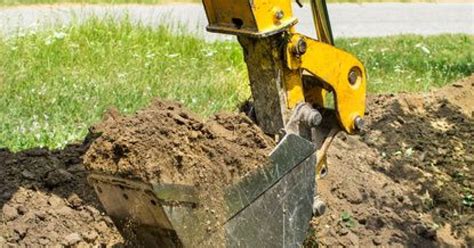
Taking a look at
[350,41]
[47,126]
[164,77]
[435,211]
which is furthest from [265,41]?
[350,41]

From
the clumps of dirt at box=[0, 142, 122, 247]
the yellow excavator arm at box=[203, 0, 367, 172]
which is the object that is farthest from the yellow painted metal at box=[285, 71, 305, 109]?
the clumps of dirt at box=[0, 142, 122, 247]

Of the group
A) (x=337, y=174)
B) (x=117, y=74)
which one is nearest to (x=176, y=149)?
(x=337, y=174)

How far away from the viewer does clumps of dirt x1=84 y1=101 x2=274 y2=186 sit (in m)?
4.74

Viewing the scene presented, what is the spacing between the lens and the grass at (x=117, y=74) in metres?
7.79

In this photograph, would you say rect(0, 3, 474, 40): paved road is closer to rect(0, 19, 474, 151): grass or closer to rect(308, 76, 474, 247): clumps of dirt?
rect(0, 19, 474, 151): grass

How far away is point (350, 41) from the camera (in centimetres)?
1252

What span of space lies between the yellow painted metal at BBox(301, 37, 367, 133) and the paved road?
24.0 feet

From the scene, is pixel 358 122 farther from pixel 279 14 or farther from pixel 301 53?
pixel 279 14

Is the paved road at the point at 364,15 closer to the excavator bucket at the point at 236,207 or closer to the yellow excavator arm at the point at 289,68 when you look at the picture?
the yellow excavator arm at the point at 289,68

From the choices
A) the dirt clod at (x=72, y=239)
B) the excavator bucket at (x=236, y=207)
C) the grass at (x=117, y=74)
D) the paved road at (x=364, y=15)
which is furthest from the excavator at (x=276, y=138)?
the paved road at (x=364, y=15)

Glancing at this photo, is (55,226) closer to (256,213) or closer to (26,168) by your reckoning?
(26,168)

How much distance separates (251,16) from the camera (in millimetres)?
4996

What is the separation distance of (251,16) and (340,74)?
2.33ft

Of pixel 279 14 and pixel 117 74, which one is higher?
pixel 279 14
